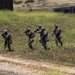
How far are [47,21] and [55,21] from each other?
4.14 feet

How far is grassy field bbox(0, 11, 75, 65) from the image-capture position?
28.8 meters

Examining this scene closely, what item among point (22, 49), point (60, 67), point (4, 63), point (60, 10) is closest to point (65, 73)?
point (60, 67)

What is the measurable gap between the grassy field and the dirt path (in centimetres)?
154

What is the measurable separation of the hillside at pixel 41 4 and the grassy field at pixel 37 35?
1289 cm

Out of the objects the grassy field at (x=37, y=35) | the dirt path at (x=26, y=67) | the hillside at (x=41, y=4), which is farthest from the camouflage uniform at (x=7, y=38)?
the hillside at (x=41, y=4)

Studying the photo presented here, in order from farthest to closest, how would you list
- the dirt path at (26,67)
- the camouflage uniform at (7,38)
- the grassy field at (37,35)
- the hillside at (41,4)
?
the hillside at (41,4) → the camouflage uniform at (7,38) → the grassy field at (37,35) → the dirt path at (26,67)

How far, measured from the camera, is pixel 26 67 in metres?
24.8

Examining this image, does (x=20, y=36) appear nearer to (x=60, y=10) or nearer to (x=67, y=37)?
(x=67, y=37)

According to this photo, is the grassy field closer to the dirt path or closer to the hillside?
the dirt path

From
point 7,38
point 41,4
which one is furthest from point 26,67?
point 41,4

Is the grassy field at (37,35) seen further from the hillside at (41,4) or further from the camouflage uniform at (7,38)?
the hillside at (41,4)

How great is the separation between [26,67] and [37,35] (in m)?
17.2

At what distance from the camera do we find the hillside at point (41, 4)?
6262cm

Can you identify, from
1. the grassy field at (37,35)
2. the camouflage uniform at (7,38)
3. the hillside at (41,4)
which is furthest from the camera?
the hillside at (41,4)
